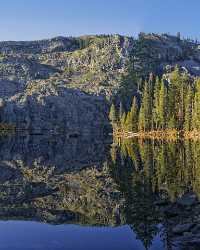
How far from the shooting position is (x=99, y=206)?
4006 cm

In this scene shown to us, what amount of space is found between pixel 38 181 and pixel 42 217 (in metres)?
22.6

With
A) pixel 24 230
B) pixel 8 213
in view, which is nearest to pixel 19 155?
pixel 8 213

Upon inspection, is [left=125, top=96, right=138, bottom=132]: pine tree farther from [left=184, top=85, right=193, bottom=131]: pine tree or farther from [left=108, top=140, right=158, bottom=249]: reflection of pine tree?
[left=108, top=140, right=158, bottom=249]: reflection of pine tree

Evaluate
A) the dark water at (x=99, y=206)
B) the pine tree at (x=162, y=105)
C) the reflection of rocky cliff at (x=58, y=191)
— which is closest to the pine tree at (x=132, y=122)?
the pine tree at (x=162, y=105)

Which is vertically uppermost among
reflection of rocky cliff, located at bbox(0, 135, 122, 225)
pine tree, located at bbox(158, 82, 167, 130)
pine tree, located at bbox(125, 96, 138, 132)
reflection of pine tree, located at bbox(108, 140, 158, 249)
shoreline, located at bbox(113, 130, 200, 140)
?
pine tree, located at bbox(158, 82, 167, 130)

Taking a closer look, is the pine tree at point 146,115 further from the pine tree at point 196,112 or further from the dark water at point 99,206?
the dark water at point 99,206

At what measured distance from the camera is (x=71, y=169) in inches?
2904

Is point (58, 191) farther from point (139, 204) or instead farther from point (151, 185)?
point (139, 204)

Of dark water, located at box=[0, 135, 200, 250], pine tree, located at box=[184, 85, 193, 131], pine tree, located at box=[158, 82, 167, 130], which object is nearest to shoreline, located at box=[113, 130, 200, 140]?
pine tree, located at box=[184, 85, 193, 131]

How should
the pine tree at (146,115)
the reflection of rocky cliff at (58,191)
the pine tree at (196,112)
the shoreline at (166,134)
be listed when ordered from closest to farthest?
the reflection of rocky cliff at (58,191) < the pine tree at (196,112) < the shoreline at (166,134) < the pine tree at (146,115)

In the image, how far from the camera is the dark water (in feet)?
94.7

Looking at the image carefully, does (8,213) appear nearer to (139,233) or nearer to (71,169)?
(139,233)

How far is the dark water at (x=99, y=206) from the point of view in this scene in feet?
94.7

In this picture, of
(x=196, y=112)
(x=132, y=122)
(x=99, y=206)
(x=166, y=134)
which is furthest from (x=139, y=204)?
(x=132, y=122)
